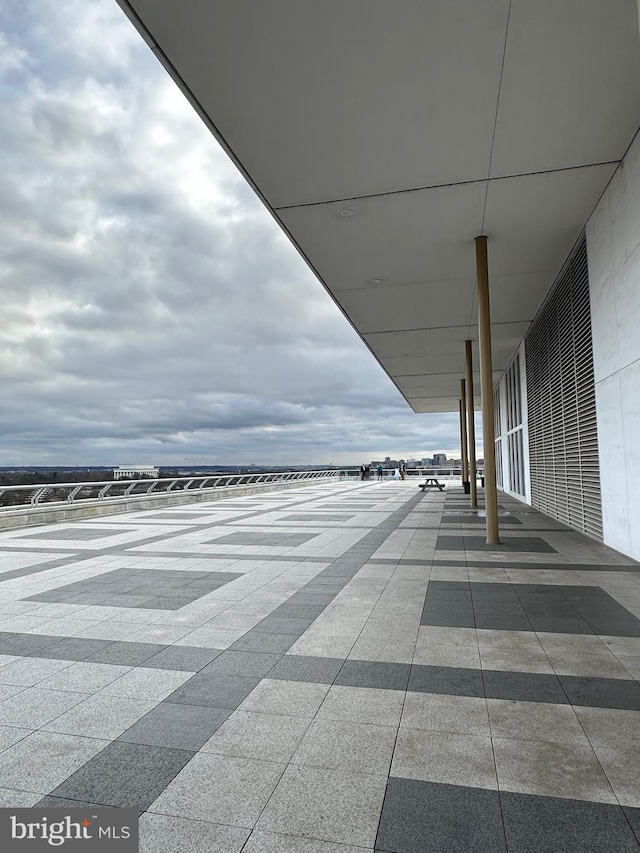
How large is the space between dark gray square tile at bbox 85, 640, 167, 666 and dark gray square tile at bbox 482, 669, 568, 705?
229 cm

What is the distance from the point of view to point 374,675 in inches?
139

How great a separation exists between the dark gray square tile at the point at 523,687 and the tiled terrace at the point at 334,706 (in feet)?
0.05

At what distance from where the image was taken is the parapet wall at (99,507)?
481 inches

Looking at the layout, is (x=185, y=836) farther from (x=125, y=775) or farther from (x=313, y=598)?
(x=313, y=598)

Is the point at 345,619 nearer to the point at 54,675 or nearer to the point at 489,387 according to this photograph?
the point at 54,675

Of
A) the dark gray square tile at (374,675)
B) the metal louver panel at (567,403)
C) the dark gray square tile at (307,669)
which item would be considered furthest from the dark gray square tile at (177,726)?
the metal louver panel at (567,403)

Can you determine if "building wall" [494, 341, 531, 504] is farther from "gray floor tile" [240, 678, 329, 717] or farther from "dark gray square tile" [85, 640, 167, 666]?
"gray floor tile" [240, 678, 329, 717]

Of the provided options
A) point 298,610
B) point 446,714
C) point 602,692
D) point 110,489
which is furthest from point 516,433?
point 446,714

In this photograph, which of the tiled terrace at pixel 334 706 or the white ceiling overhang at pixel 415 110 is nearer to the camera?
the tiled terrace at pixel 334 706

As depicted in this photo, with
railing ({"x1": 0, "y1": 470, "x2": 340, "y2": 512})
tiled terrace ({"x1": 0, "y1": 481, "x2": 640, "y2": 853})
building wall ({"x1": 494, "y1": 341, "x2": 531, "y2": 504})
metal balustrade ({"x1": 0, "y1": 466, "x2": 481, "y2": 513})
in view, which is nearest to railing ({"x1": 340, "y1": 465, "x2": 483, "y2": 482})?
metal balustrade ({"x1": 0, "y1": 466, "x2": 481, "y2": 513})

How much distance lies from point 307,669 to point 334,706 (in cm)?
59

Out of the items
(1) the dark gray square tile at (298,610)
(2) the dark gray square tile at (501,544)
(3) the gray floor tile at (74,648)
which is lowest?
(3) the gray floor tile at (74,648)

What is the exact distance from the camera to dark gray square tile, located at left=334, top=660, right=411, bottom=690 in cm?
340

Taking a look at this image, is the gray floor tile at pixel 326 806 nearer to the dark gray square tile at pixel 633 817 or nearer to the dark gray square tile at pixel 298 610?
the dark gray square tile at pixel 633 817
